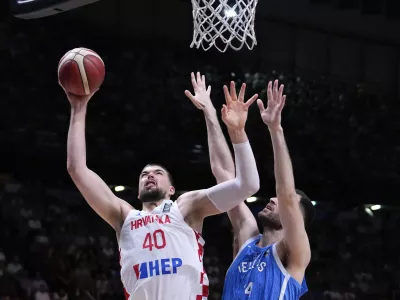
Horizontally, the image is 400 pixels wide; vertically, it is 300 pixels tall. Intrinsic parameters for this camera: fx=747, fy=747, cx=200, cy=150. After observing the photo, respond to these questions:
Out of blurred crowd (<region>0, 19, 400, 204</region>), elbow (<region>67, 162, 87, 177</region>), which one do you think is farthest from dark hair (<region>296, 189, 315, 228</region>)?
blurred crowd (<region>0, 19, 400, 204</region>)

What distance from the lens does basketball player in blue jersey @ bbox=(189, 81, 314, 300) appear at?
12.4 feet

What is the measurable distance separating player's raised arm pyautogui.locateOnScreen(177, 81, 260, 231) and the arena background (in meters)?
5.38

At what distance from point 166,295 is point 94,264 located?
643 centimetres

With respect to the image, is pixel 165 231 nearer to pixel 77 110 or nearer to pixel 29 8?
pixel 77 110

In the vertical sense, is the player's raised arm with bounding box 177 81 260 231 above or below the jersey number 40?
above

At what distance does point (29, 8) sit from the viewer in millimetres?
4906

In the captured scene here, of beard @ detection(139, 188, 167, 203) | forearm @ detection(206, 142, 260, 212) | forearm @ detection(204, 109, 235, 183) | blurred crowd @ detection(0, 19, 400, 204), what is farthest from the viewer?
blurred crowd @ detection(0, 19, 400, 204)

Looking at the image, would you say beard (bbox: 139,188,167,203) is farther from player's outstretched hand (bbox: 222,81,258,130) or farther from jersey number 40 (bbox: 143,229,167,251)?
player's outstretched hand (bbox: 222,81,258,130)

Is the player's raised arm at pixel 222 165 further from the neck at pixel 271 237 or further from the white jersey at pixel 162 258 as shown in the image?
the white jersey at pixel 162 258

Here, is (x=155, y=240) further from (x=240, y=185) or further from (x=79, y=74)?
(x=79, y=74)

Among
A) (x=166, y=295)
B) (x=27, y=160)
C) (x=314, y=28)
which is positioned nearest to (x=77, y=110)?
(x=166, y=295)

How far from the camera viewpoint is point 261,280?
3854mm

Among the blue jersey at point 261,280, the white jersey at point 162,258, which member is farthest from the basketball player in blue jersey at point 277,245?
the white jersey at point 162,258

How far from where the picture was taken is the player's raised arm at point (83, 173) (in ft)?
12.4
